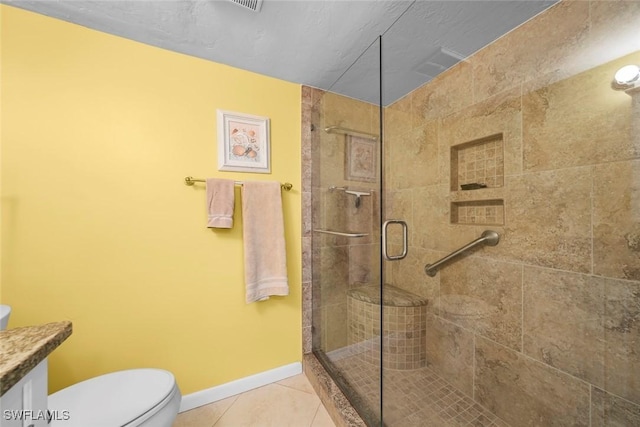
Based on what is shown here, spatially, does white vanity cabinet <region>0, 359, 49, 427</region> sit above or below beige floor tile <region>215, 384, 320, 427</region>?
above

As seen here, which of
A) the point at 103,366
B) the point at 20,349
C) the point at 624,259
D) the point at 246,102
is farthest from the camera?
the point at 246,102

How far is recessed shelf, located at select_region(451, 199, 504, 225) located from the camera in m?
1.29

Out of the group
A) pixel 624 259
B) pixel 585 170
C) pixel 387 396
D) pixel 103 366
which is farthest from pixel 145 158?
pixel 624 259

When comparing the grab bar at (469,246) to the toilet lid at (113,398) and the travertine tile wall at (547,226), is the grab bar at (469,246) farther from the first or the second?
the toilet lid at (113,398)

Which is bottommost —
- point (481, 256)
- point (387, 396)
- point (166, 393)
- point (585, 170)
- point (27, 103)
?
point (387, 396)

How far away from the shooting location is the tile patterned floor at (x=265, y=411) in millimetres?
1251

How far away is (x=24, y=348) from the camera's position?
1.29 ft

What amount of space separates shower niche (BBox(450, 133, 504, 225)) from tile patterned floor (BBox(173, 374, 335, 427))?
1453 mm

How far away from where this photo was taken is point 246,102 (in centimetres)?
152

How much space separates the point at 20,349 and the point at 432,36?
1842mm

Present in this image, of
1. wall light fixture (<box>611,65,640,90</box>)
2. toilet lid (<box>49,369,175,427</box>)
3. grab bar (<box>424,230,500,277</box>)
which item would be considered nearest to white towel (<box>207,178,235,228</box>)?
toilet lid (<box>49,369,175,427</box>)

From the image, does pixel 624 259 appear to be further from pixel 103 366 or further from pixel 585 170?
pixel 103 366

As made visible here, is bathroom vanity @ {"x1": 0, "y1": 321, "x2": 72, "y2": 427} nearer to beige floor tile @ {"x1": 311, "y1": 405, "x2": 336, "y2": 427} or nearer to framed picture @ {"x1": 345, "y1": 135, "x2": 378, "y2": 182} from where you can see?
beige floor tile @ {"x1": 311, "y1": 405, "x2": 336, "y2": 427}

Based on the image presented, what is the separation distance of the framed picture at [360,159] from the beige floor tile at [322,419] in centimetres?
140
